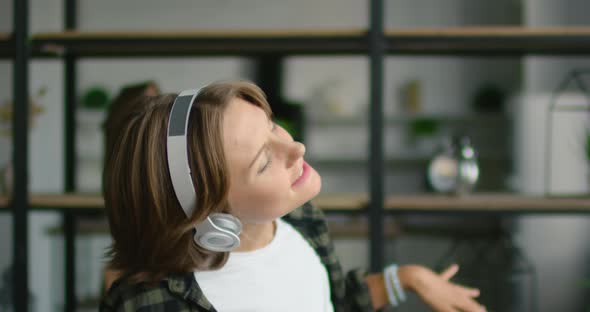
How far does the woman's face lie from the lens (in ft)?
2.22

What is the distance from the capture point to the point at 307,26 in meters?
4.82

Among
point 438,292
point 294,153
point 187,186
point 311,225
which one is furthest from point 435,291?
point 187,186

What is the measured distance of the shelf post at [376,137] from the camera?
5.27ft

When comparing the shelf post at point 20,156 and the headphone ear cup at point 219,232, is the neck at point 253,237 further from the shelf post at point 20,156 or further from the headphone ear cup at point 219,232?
the shelf post at point 20,156

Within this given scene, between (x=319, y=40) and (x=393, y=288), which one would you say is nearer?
(x=393, y=288)

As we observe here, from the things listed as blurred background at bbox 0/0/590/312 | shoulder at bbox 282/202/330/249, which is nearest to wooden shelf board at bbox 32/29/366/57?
shoulder at bbox 282/202/330/249

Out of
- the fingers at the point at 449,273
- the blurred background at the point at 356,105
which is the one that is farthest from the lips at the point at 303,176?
the blurred background at the point at 356,105

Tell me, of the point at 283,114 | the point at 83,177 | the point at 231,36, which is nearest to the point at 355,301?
the point at 231,36

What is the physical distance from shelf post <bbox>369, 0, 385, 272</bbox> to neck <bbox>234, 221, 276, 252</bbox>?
A: 848mm

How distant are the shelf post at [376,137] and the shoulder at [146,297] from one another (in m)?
0.98

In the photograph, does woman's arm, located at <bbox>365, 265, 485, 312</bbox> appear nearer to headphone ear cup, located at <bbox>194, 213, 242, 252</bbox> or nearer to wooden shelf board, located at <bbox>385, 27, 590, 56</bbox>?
headphone ear cup, located at <bbox>194, 213, 242, 252</bbox>

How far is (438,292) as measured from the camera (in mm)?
857

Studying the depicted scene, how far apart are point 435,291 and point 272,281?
0.29 metres

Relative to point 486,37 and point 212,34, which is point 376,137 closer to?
point 486,37
